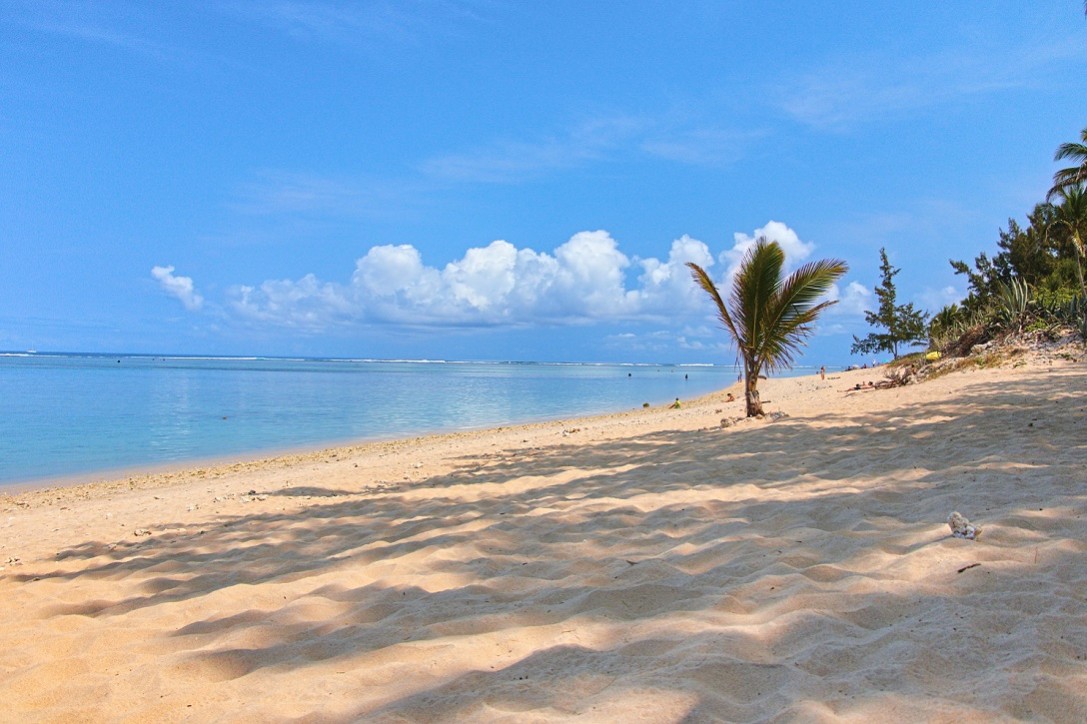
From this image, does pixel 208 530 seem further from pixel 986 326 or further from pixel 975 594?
pixel 986 326

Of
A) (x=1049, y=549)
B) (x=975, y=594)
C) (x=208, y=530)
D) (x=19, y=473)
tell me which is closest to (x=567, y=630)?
(x=975, y=594)

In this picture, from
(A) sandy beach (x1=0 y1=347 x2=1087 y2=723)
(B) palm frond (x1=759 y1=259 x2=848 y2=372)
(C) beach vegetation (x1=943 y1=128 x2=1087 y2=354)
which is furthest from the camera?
(C) beach vegetation (x1=943 y1=128 x2=1087 y2=354)

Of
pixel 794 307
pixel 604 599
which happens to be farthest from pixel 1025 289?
pixel 604 599

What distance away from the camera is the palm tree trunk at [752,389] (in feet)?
33.3

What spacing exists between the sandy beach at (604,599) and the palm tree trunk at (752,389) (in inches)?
156

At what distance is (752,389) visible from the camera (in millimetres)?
10344

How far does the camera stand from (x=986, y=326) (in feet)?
51.5

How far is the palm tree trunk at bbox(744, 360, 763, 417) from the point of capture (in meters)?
10.1

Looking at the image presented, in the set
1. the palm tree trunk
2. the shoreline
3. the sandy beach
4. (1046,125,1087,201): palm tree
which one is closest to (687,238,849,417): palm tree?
the palm tree trunk

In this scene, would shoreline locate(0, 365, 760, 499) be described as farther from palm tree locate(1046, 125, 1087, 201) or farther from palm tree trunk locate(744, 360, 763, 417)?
palm tree locate(1046, 125, 1087, 201)

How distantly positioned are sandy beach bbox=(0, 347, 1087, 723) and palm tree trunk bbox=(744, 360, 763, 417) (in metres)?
3.96

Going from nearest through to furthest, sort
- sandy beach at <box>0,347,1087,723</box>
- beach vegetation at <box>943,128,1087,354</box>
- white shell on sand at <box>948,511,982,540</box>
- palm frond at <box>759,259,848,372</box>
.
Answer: sandy beach at <box>0,347,1087,723</box>, white shell on sand at <box>948,511,982,540</box>, palm frond at <box>759,259,848,372</box>, beach vegetation at <box>943,128,1087,354</box>

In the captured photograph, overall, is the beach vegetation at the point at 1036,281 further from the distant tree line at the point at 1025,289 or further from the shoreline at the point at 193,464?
the shoreline at the point at 193,464

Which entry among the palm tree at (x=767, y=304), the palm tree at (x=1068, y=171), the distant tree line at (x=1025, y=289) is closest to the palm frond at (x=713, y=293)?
the palm tree at (x=767, y=304)
